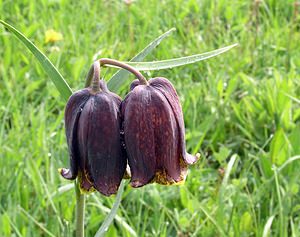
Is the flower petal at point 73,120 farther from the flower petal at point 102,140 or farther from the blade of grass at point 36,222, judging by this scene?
the blade of grass at point 36,222

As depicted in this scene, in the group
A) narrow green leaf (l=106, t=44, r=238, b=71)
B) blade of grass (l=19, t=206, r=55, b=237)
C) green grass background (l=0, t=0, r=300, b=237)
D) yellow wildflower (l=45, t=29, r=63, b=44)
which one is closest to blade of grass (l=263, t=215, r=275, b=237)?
green grass background (l=0, t=0, r=300, b=237)

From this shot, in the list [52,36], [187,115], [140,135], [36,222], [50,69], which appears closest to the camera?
[140,135]

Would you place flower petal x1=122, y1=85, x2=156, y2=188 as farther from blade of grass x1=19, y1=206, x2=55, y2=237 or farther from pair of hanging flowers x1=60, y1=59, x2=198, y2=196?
blade of grass x1=19, y1=206, x2=55, y2=237

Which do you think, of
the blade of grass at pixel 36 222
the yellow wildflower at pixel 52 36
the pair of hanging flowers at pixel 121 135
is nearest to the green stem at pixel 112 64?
the pair of hanging flowers at pixel 121 135

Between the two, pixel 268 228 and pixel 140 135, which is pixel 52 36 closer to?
pixel 268 228

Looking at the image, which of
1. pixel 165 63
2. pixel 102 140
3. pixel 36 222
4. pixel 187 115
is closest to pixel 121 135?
pixel 102 140

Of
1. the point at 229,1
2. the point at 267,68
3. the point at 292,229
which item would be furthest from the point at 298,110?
the point at 229,1
